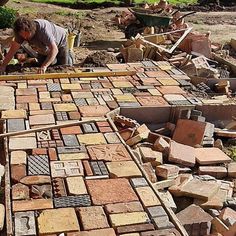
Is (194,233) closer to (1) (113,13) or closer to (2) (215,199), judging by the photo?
(2) (215,199)

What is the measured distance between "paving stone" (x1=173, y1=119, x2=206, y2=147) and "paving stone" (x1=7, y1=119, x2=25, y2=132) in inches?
77.1

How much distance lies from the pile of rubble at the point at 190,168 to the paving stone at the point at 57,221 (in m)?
1.01

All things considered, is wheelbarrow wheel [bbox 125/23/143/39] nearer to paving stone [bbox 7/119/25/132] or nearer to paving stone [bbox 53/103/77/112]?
paving stone [bbox 53/103/77/112]

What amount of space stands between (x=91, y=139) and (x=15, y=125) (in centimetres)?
99

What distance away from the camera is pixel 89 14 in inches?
653

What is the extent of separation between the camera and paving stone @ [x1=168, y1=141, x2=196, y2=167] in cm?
572

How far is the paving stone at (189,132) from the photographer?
6277 millimetres

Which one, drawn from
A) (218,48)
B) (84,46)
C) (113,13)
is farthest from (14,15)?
(218,48)

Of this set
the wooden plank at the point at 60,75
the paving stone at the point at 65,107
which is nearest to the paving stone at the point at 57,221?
the paving stone at the point at 65,107

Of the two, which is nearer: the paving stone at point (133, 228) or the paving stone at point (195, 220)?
the paving stone at point (133, 228)

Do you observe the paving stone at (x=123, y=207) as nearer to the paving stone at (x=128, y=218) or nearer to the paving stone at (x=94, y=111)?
the paving stone at (x=128, y=218)

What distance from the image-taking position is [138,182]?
473 cm

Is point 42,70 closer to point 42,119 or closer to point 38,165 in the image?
point 42,119

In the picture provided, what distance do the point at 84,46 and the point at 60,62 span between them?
12.1 ft
